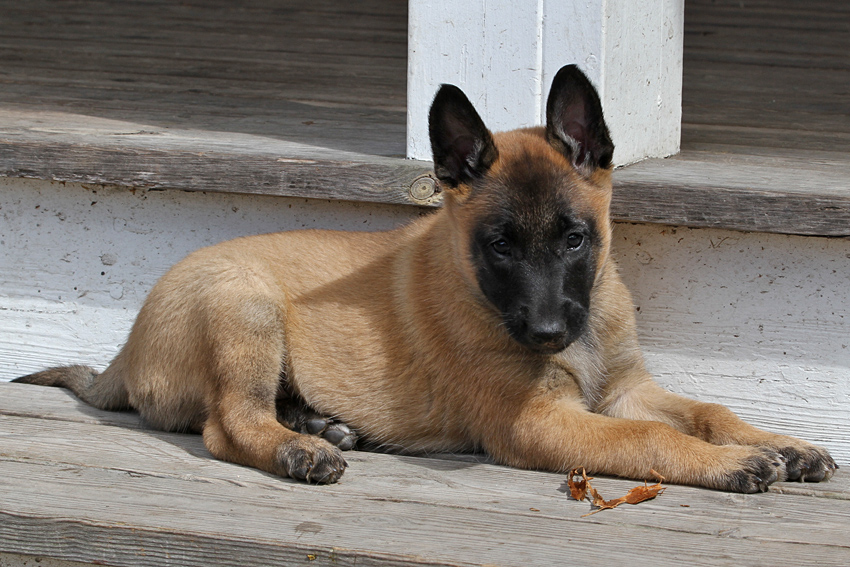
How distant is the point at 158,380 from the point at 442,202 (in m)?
1.29

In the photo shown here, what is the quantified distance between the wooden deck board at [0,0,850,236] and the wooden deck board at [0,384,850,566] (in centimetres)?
112

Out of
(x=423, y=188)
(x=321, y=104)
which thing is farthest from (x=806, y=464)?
(x=321, y=104)

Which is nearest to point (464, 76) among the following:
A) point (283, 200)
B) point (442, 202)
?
point (442, 202)

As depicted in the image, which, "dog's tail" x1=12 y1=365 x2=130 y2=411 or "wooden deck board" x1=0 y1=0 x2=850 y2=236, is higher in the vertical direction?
"wooden deck board" x1=0 y1=0 x2=850 y2=236

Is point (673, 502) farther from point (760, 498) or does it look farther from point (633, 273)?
point (633, 273)

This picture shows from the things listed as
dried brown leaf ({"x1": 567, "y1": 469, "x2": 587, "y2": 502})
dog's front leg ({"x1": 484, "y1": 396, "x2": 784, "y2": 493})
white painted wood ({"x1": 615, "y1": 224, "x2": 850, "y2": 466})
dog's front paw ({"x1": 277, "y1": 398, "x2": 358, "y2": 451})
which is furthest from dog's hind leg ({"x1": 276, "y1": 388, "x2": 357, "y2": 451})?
white painted wood ({"x1": 615, "y1": 224, "x2": 850, "y2": 466})

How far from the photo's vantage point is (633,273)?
145 inches

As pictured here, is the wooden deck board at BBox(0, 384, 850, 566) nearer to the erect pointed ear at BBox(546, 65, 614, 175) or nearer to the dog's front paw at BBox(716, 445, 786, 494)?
the dog's front paw at BBox(716, 445, 786, 494)

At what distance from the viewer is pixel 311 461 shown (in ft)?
9.98

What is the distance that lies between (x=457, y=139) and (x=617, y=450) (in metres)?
1.17

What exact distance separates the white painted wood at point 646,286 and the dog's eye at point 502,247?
80 centimetres

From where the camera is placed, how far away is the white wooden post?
3559 mm

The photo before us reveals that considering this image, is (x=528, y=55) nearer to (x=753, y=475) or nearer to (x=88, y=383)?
(x=753, y=475)

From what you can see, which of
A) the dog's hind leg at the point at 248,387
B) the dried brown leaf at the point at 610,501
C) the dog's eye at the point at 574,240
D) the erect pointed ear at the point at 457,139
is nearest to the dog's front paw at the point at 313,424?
the dog's hind leg at the point at 248,387
